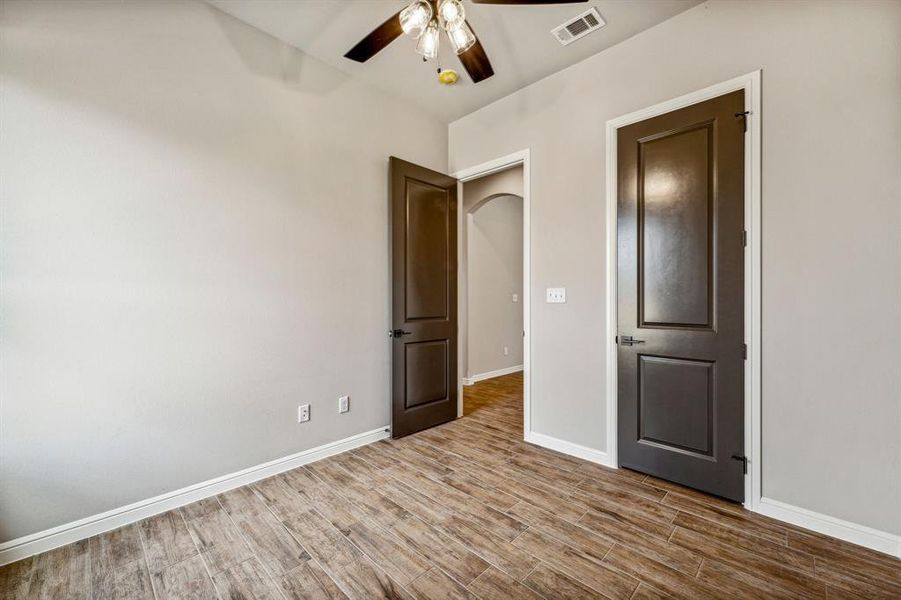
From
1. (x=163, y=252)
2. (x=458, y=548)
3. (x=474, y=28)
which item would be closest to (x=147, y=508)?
(x=163, y=252)

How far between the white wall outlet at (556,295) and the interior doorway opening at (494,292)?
1535 millimetres

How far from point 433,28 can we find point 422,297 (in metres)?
2.02

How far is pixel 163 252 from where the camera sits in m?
2.13

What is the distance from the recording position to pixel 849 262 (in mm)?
1829

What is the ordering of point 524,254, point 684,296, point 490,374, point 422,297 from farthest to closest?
point 490,374
point 422,297
point 524,254
point 684,296

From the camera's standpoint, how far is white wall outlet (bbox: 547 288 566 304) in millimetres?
2909

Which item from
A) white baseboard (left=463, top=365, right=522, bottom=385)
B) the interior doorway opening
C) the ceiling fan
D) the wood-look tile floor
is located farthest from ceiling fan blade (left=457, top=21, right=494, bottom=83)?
white baseboard (left=463, top=365, right=522, bottom=385)

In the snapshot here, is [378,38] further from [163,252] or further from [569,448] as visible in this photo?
[569,448]

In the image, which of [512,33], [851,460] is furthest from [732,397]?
[512,33]

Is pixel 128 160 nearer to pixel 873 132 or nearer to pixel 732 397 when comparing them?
pixel 732 397

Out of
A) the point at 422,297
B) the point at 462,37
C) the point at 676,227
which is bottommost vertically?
the point at 422,297

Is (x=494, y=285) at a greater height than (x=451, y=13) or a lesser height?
lesser

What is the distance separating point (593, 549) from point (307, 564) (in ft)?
4.41

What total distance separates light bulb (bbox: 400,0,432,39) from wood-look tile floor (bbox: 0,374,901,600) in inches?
98.4
